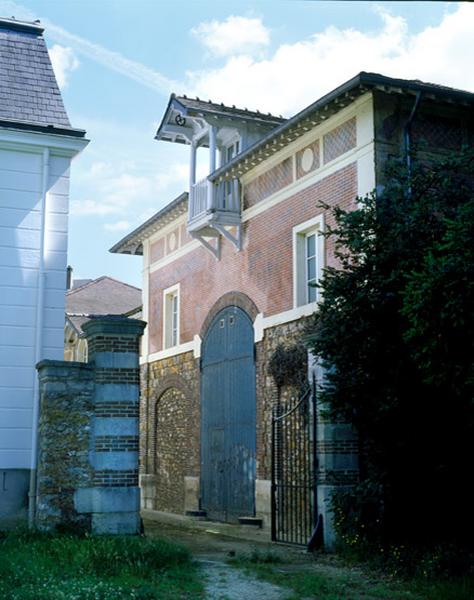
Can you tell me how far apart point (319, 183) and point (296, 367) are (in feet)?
11.9

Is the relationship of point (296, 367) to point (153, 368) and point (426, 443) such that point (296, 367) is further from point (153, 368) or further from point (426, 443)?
point (153, 368)

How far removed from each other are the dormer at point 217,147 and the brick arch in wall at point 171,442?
4570 millimetres

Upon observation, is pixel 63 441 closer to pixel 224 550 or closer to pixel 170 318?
pixel 224 550

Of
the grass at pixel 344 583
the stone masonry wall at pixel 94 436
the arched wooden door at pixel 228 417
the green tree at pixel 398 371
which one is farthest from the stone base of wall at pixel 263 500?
the stone masonry wall at pixel 94 436

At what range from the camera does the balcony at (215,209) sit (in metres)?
17.5

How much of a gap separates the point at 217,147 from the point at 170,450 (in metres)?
8.36

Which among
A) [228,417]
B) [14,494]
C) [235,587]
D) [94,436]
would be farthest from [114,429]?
[228,417]

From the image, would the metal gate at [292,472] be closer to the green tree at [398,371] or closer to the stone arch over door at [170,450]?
the green tree at [398,371]

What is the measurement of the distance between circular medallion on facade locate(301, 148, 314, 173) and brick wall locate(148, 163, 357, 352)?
0.41 metres

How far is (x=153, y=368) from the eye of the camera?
22766 millimetres

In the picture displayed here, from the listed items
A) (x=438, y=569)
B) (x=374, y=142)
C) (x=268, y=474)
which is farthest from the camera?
(x=268, y=474)

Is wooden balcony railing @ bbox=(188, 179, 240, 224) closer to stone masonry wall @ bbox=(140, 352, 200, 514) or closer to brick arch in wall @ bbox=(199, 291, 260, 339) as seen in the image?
brick arch in wall @ bbox=(199, 291, 260, 339)

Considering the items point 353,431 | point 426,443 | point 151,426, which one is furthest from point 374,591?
point 151,426

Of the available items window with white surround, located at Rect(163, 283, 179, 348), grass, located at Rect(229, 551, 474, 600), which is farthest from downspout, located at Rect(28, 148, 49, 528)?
window with white surround, located at Rect(163, 283, 179, 348)
